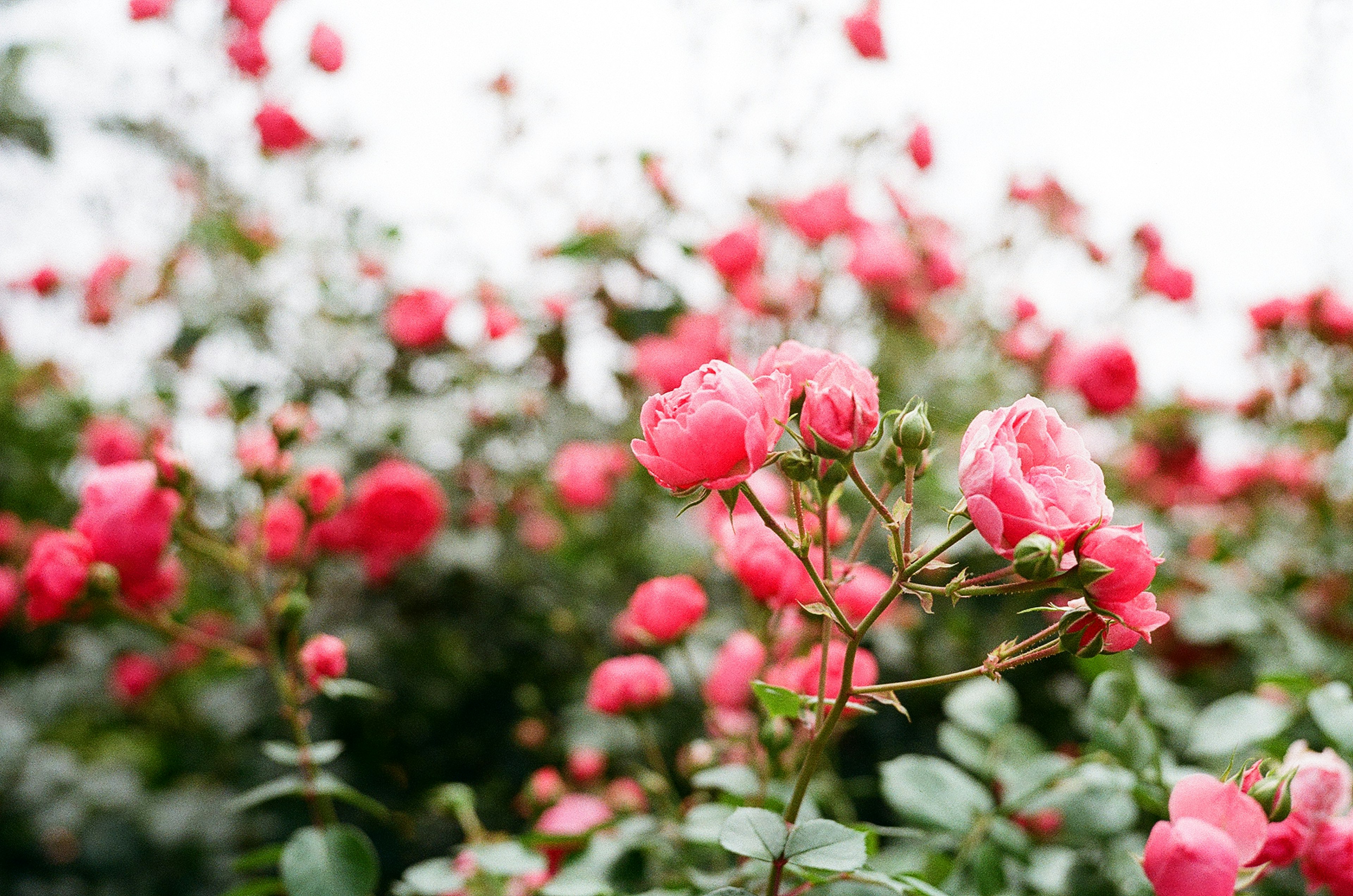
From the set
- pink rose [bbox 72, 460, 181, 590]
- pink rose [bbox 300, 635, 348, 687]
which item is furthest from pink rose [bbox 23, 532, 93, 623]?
pink rose [bbox 300, 635, 348, 687]

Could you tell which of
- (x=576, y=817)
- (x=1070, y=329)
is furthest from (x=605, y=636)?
(x=1070, y=329)

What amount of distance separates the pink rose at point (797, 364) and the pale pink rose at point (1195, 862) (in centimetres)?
36

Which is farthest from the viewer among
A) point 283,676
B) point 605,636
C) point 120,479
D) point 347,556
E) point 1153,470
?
point 1153,470

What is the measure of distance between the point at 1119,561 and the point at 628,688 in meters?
0.67

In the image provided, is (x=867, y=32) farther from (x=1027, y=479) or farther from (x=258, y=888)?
(x=258, y=888)

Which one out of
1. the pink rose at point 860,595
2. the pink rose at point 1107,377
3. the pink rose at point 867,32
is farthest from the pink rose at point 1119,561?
the pink rose at point 867,32

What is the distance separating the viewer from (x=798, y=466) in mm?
548

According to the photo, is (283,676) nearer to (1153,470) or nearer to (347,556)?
(347,556)

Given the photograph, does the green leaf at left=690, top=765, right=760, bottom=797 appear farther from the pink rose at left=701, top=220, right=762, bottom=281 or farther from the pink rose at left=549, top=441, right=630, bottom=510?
the pink rose at left=701, top=220, right=762, bottom=281

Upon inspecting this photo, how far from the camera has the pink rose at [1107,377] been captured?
1.72 m

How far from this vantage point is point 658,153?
179 centimetres

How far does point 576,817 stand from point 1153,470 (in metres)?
1.65

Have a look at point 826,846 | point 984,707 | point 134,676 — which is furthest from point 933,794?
point 134,676

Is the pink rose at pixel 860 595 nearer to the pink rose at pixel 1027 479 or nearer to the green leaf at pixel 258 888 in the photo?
the pink rose at pixel 1027 479
